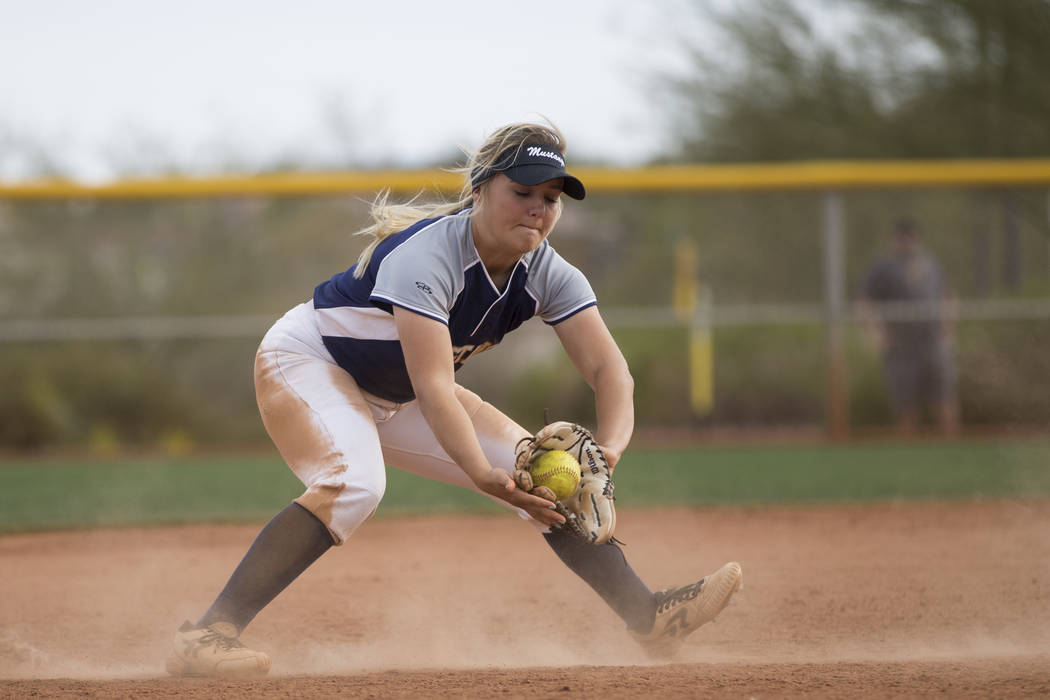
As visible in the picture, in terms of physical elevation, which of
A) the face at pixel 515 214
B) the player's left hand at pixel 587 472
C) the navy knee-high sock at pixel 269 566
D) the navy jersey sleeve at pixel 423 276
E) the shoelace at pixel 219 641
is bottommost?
the shoelace at pixel 219 641

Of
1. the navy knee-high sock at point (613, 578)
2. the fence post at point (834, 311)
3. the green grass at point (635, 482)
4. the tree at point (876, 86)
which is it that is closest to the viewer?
the navy knee-high sock at point (613, 578)

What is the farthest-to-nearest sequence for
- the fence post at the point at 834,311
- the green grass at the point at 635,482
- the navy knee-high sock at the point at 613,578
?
the fence post at the point at 834,311, the green grass at the point at 635,482, the navy knee-high sock at the point at 613,578

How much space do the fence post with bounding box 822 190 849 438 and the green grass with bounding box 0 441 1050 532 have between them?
15.9 inches

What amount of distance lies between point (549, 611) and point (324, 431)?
50.5 inches

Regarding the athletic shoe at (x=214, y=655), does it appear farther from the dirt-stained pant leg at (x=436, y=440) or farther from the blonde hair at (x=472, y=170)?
the blonde hair at (x=472, y=170)

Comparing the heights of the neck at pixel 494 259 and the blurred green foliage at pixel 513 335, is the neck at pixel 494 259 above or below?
above

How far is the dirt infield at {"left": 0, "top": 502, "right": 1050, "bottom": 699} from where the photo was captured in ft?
8.55

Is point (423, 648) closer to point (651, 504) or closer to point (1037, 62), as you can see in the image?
point (651, 504)

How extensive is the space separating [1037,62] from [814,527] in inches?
358

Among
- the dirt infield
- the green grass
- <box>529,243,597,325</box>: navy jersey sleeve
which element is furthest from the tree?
<box>529,243,597,325</box>: navy jersey sleeve

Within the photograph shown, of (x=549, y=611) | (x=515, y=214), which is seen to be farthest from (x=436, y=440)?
(x=549, y=611)

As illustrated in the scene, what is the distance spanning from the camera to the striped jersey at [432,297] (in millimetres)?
2762

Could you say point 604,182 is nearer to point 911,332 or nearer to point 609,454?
point 911,332

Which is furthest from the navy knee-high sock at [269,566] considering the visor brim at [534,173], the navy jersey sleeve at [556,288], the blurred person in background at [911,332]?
the blurred person in background at [911,332]
